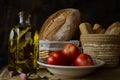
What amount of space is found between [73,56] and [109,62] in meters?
0.18

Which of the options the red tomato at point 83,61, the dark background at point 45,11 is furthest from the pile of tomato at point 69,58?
the dark background at point 45,11

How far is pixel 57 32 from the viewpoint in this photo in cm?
96

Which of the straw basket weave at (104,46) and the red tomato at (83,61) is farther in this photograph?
the straw basket weave at (104,46)

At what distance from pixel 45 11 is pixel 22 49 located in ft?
1.67

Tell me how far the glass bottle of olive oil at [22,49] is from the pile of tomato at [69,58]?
0.09 metres

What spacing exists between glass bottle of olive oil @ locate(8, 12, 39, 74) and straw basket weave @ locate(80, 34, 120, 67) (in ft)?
0.73

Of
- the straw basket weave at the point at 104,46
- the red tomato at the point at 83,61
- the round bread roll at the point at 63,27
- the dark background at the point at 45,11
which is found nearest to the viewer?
the red tomato at the point at 83,61

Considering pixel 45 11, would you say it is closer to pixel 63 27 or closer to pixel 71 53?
pixel 63 27

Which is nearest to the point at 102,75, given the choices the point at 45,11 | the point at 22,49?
the point at 22,49

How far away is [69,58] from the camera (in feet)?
2.50

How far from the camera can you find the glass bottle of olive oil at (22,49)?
0.76 metres

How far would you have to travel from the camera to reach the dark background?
3.93 ft

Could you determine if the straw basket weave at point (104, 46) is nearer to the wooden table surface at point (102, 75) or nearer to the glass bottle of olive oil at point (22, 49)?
the wooden table surface at point (102, 75)

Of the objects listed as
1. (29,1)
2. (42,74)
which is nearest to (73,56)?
(42,74)
